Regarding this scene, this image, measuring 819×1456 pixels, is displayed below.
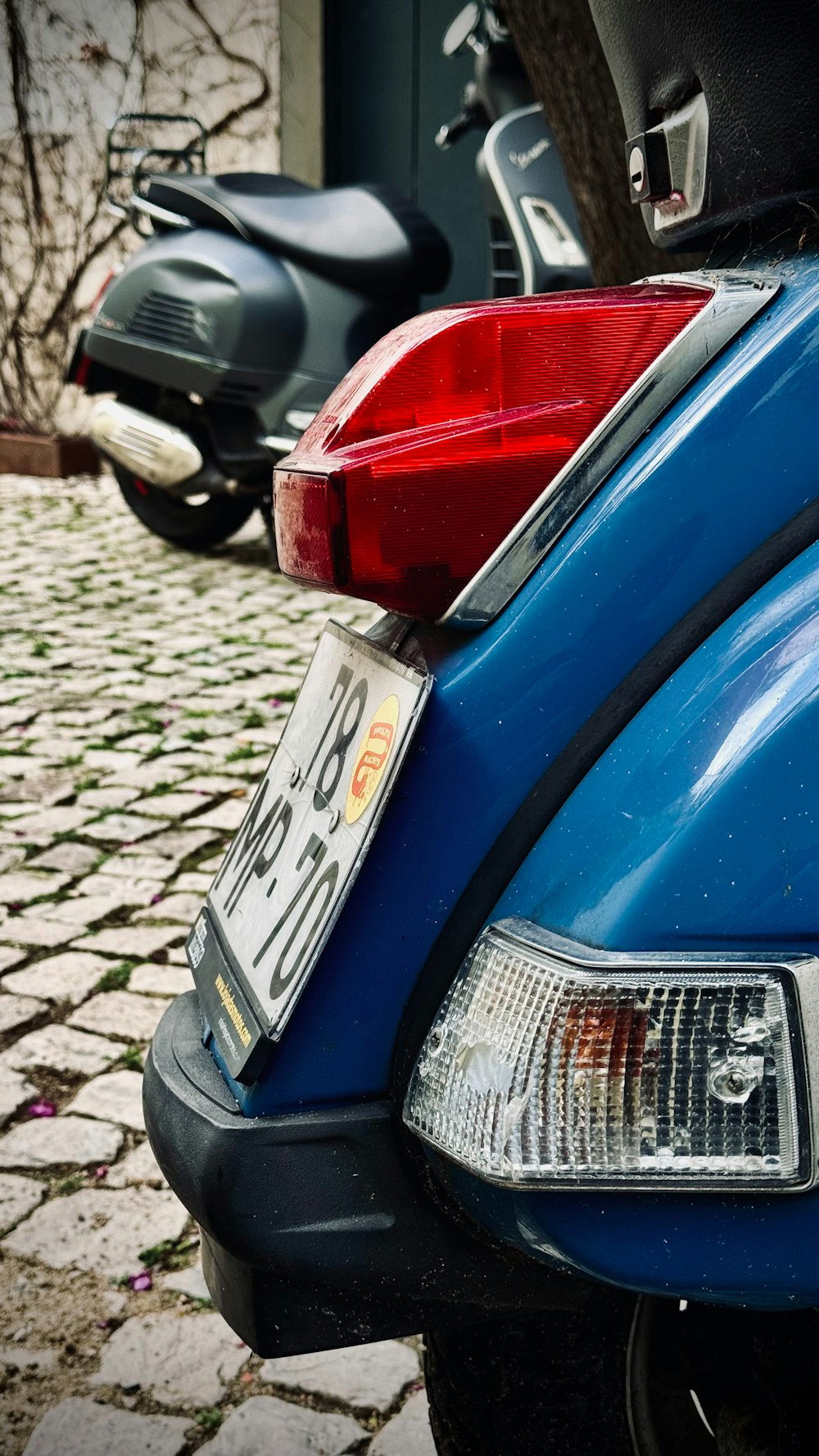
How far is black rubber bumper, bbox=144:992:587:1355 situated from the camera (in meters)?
1.16

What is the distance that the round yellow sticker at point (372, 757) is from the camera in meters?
1.14

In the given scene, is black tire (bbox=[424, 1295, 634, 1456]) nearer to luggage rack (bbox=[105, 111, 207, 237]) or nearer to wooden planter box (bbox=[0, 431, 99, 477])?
luggage rack (bbox=[105, 111, 207, 237])

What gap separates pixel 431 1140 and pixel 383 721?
330mm

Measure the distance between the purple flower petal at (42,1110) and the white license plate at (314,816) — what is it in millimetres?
1114

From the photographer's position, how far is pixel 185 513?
272 inches

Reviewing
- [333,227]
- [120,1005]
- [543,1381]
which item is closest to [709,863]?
[543,1381]

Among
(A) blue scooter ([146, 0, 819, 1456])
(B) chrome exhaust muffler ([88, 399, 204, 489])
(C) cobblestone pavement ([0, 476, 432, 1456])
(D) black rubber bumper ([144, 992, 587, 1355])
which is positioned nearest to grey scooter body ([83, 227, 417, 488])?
(B) chrome exhaust muffler ([88, 399, 204, 489])

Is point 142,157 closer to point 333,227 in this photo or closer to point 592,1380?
point 333,227

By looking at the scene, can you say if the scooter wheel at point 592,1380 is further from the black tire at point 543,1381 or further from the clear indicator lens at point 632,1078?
the clear indicator lens at point 632,1078

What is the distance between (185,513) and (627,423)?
600 centimetres

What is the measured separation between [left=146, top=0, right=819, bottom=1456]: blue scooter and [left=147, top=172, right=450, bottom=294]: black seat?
16.8 ft

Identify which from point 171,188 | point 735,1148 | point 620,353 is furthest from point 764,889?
point 171,188

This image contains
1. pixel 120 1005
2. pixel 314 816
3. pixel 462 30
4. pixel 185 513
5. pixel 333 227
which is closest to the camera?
pixel 314 816

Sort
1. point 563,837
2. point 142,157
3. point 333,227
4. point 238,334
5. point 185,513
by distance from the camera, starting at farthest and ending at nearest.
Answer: point 185,513, point 142,157, point 333,227, point 238,334, point 563,837
